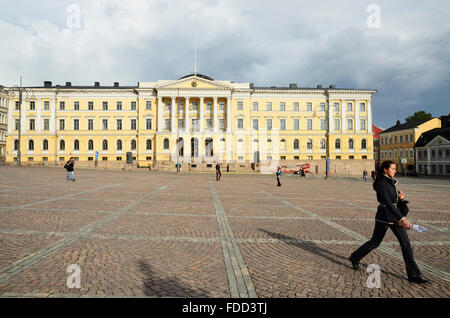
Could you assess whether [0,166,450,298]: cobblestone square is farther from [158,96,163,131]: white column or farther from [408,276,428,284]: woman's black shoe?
[158,96,163,131]: white column

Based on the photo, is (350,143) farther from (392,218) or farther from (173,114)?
(392,218)

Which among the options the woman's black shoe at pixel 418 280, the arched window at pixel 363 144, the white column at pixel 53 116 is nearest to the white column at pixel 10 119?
the white column at pixel 53 116

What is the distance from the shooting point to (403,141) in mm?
61344

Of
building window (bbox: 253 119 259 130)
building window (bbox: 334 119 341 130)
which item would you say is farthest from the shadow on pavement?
building window (bbox: 334 119 341 130)

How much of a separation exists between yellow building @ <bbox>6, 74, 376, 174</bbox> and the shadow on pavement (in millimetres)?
46447

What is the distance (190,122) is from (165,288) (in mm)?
51673

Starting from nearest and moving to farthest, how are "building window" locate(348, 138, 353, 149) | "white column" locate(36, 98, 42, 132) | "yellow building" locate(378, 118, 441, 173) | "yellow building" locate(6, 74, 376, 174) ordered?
"yellow building" locate(6, 74, 376, 174)
"white column" locate(36, 98, 42, 132)
"building window" locate(348, 138, 353, 149)
"yellow building" locate(378, 118, 441, 173)

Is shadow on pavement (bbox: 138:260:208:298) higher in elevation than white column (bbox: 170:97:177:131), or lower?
lower

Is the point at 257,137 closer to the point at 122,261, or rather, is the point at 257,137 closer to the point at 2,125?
the point at 122,261

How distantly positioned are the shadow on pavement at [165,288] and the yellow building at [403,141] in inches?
2551

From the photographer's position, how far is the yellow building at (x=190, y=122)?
51562 mm

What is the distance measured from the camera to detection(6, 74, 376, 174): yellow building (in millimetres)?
51562

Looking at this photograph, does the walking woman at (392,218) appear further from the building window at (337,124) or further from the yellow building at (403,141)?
the yellow building at (403,141)
